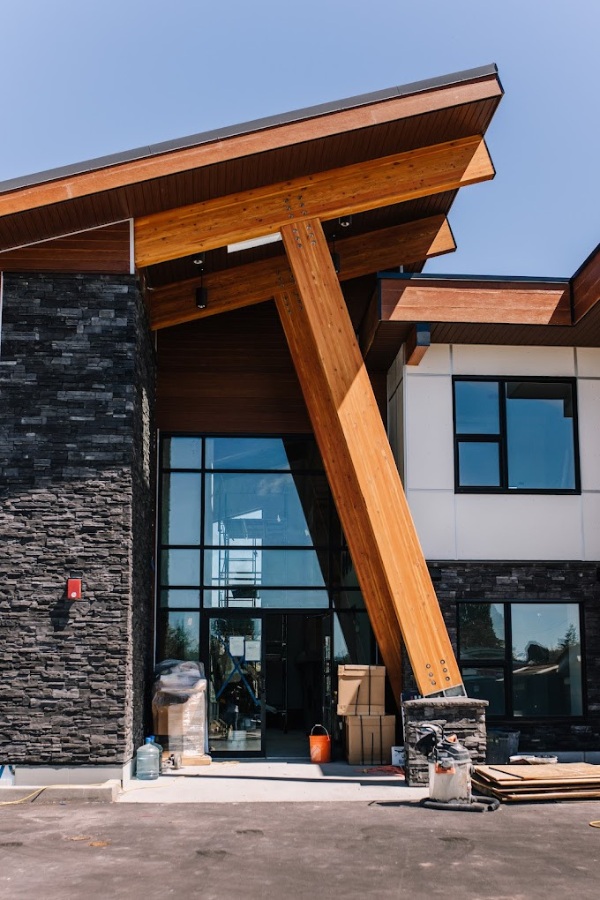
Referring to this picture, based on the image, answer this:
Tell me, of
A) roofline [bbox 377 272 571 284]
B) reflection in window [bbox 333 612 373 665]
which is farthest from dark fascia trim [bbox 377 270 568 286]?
reflection in window [bbox 333 612 373 665]

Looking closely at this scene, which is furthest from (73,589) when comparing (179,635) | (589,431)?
(589,431)

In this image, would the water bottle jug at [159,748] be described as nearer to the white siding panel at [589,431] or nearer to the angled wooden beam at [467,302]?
the angled wooden beam at [467,302]

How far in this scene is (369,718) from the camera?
48.1 ft

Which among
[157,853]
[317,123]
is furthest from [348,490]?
[157,853]

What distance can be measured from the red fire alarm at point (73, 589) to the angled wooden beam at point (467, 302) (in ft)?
19.0

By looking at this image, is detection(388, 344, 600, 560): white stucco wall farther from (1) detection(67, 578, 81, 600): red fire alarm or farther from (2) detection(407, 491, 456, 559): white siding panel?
(1) detection(67, 578, 81, 600): red fire alarm

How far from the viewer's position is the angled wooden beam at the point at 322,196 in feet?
43.9

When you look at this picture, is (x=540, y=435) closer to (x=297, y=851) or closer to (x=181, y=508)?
(x=181, y=508)

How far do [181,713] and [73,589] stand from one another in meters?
3.30

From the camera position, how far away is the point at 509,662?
1489cm

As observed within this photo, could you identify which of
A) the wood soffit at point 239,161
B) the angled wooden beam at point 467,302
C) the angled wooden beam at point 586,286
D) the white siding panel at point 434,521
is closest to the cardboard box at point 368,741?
the white siding panel at point 434,521

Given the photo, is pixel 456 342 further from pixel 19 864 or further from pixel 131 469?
pixel 19 864

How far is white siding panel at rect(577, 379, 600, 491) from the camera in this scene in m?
15.4

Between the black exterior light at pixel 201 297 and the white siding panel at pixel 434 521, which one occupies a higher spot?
the black exterior light at pixel 201 297
